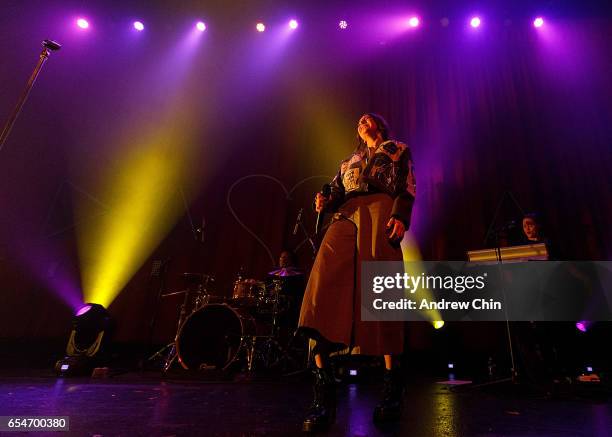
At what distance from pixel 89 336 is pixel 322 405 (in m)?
3.70

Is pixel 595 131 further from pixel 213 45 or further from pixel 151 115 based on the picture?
pixel 151 115

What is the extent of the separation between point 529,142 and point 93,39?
27.1ft

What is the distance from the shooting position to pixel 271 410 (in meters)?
1.71

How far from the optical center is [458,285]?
3949mm

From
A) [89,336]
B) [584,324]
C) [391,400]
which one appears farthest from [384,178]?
[89,336]

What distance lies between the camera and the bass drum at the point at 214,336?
3.65 m

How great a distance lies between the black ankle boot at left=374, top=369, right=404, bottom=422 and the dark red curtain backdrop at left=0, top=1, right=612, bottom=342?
11.2 feet

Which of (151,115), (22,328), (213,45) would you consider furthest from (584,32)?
(22,328)

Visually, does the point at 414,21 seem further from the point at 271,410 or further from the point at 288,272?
the point at 271,410

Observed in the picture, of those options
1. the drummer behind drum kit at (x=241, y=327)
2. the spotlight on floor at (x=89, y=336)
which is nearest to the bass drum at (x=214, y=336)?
the drummer behind drum kit at (x=241, y=327)

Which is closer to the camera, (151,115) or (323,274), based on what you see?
(323,274)

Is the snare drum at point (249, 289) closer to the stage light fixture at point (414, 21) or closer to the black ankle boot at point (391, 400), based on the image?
the black ankle boot at point (391, 400)

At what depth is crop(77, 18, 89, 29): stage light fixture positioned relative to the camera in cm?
617

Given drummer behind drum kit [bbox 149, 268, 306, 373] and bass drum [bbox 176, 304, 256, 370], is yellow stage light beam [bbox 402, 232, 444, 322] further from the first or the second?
bass drum [bbox 176, 304, 256, 370]
